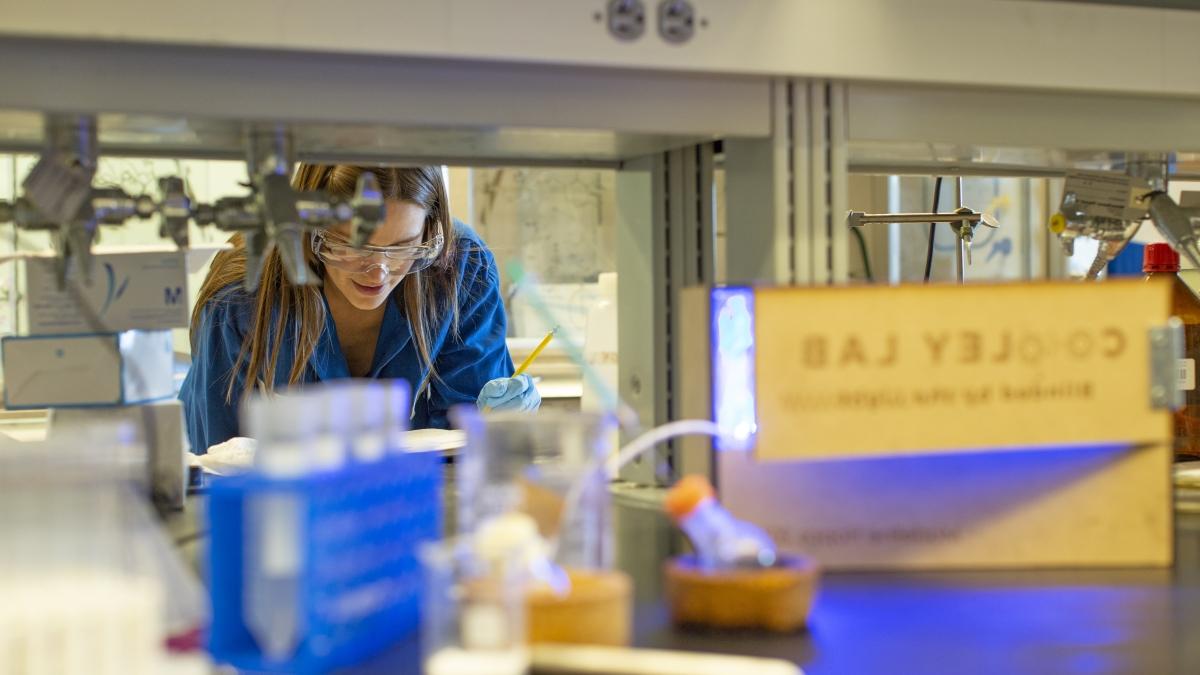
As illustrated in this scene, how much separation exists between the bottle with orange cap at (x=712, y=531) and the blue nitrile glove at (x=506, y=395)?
1800mm

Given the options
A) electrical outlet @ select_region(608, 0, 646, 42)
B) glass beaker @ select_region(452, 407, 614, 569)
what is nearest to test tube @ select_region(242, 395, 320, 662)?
glass beaker @ select_region(452, 407, 614, 569)

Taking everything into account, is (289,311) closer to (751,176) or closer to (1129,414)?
(751,176)

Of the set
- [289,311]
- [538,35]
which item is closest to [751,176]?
[538,35]

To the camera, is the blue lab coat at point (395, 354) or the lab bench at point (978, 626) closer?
the lab bench at point (978, 626)

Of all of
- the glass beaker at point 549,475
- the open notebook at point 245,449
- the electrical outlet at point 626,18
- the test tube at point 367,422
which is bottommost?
the open notebook at point 245,449

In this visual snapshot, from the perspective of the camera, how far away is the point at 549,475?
2.94 ft

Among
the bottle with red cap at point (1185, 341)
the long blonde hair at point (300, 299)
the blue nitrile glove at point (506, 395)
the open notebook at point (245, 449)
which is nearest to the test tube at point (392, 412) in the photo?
the open notebook at point (245, 449)

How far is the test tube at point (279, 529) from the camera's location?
74 centimetres

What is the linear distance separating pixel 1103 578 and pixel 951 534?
130mm

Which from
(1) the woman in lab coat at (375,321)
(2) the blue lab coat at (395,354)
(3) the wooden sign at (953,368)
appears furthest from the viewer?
(2) the blue lab coat at (395,354)

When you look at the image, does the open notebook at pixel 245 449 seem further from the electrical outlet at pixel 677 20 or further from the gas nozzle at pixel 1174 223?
the gas nozzle at pixel 1174 223

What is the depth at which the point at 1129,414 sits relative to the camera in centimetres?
103

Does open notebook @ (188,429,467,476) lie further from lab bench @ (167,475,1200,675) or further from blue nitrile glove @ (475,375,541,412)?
lab bench @ (167,475,1200,675)

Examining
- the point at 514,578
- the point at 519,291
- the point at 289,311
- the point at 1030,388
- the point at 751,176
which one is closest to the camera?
the point at 514,578
